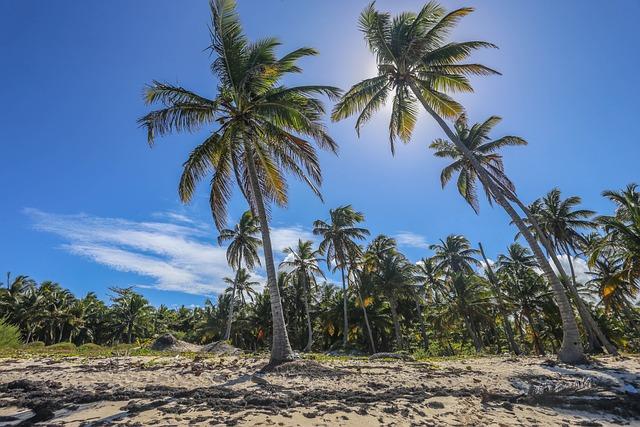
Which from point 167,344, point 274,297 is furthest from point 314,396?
point 167,344

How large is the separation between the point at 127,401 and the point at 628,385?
37.4 feet

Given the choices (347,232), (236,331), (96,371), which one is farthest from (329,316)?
(96,371)

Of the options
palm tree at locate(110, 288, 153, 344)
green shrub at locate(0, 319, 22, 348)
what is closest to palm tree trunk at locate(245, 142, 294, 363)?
green shrub at locate(0, 319, 22, 348)

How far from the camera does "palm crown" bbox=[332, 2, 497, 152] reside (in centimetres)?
1369

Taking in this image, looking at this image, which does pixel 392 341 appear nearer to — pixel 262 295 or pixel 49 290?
pixel 262 295

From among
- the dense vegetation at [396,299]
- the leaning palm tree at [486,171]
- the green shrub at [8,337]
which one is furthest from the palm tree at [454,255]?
the green shrub at [8,337]

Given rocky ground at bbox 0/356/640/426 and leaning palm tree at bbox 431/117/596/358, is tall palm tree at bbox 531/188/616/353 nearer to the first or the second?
leaning palm tree at bbox 431/117/596/358

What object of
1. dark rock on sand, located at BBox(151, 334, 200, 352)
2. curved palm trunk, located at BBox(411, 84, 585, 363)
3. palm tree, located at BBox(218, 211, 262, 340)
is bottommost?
dark rock on sand, located at BBox(151, 334, 200, 352)

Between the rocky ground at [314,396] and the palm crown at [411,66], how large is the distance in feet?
36.7

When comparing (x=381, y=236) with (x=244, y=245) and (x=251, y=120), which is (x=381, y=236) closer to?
(x=244, y=245)

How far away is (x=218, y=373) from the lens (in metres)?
8.62

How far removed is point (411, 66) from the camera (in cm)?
1433

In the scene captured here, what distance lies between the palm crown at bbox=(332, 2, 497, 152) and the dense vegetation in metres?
10.2

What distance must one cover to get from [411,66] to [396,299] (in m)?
23.8
